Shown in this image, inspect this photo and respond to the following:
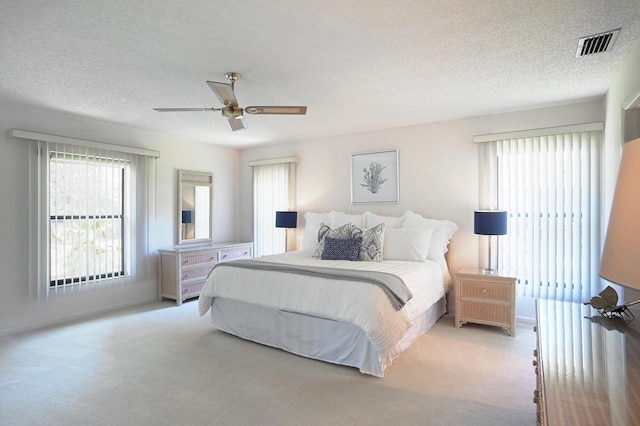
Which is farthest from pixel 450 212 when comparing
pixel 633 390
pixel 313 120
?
pixel 633 390

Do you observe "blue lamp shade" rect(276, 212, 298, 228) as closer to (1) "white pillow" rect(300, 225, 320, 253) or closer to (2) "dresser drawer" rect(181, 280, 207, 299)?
(1) "white pillow" rect(300, 225, 320, 253)

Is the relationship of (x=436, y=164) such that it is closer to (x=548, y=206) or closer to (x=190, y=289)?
(x=548, y=206)

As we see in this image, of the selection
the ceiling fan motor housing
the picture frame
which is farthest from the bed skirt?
the ceiling fan motor housing

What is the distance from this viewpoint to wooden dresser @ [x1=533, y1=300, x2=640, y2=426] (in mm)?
883

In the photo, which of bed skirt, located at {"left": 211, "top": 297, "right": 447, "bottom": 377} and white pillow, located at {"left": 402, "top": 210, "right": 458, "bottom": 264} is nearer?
bed skirt, located at {"left": 211, "top": 297, "right": 447, "bottom": 377}

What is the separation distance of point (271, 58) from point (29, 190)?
3.33 m

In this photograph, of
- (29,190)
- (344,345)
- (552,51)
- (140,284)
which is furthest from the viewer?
(140,284)

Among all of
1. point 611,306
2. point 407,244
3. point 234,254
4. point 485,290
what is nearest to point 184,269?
point 234,254

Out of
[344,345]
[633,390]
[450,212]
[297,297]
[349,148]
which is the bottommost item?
[344,345]

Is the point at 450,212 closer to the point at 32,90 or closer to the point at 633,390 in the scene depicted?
the point at 633,390

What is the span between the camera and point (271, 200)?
607cm

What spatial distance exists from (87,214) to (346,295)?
3.60m

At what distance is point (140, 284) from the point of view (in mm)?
5023

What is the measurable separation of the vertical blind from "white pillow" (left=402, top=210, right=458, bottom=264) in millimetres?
527
